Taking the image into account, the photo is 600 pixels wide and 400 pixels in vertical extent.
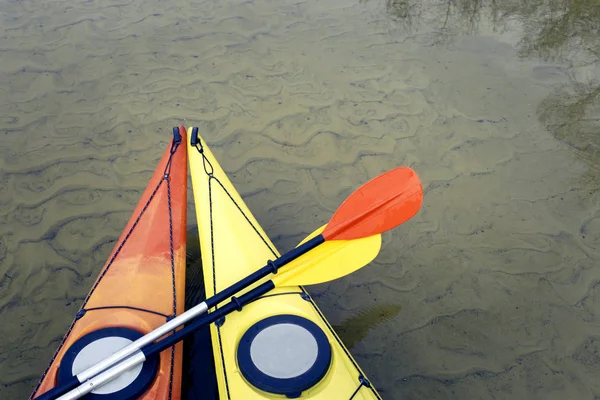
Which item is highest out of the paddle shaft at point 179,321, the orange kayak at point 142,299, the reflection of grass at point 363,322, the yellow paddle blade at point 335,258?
the orange kayak at point 142,299

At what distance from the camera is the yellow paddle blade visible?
10.4ft

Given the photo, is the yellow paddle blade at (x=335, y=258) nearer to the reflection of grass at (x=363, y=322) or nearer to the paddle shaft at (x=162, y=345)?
the paddle shaft at (x=162, y=345)

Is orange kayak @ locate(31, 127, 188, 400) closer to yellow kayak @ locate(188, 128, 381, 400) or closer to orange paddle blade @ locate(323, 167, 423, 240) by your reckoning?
yellow kayak @ locate(188, 128, 381, 400)

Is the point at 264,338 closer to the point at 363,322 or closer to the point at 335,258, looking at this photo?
the point at 335,258

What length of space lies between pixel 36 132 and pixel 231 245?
293 cm

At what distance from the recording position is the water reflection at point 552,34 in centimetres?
500

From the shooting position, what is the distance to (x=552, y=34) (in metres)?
5.95

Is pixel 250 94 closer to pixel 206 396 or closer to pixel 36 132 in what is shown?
pixel 36 132

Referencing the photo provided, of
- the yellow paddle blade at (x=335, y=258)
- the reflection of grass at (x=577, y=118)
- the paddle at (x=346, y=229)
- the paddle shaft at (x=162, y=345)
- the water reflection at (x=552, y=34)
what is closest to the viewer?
the paddle shaft at (x=162, y=345)

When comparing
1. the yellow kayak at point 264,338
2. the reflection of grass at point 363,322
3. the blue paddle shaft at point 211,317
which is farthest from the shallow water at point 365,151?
the blue paddle shaft at point 211,317

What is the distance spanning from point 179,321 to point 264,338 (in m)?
0.50

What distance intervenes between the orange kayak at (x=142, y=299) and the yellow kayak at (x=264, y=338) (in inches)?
8.8

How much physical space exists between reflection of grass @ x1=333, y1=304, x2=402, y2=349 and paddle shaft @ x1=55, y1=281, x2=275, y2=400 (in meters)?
0.84

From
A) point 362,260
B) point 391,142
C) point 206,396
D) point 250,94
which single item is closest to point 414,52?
point 391,142
